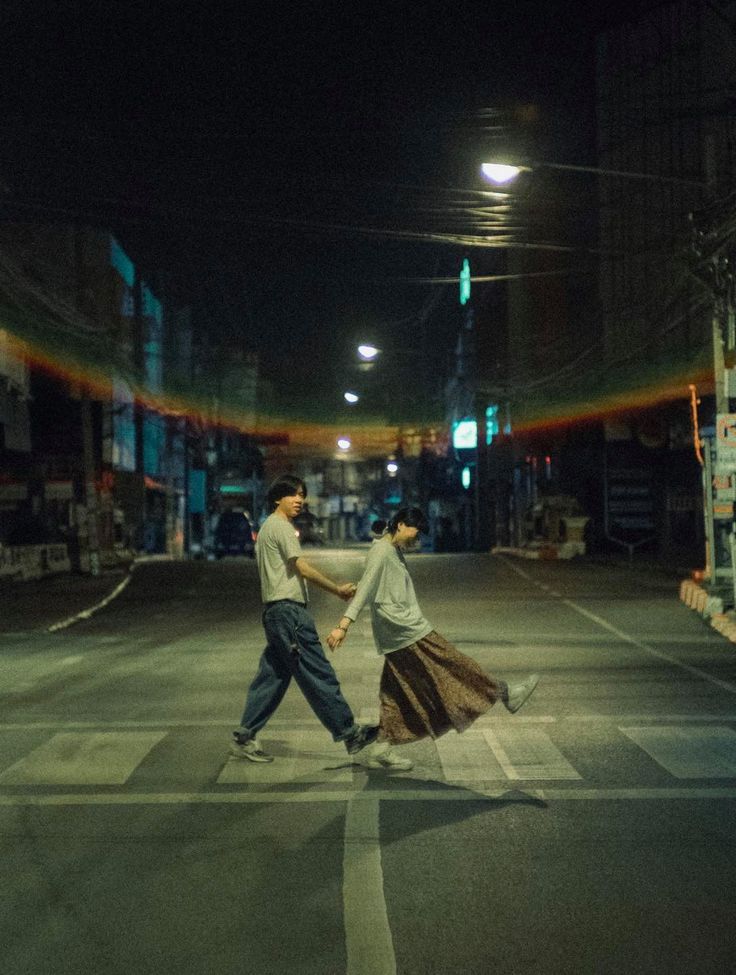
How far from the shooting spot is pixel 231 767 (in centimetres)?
889

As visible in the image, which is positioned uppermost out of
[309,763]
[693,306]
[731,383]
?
[693,306]

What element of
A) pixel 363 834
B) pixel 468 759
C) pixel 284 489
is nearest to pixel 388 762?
pixel 468 759

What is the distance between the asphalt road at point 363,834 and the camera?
507cm

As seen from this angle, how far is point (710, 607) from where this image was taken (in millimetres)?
20219

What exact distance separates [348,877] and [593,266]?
47.5 metres

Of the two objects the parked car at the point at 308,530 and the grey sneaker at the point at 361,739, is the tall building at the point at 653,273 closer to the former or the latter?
the parked car at the point at 308,530

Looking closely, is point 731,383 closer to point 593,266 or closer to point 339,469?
point 593,266

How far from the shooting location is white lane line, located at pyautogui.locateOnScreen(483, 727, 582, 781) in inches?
335

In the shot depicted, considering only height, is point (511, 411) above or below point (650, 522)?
above

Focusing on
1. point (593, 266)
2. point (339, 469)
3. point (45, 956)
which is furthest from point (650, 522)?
point (339, 469)

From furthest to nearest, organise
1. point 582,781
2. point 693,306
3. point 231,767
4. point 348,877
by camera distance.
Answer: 1. point 693,306
2. point 231,767
3. point 582,781
4. point 348,877

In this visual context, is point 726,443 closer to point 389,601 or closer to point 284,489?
point 284,489

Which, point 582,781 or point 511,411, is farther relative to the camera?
point 511,411

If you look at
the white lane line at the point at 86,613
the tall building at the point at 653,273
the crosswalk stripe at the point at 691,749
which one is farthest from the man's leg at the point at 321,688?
the tall building at the point at 653,273
